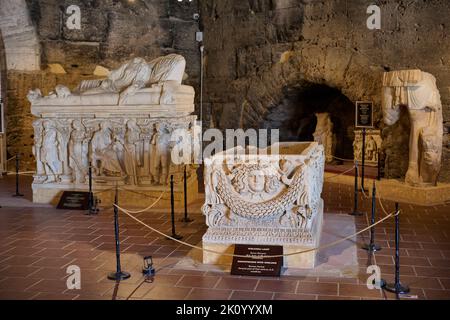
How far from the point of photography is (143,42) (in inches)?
581

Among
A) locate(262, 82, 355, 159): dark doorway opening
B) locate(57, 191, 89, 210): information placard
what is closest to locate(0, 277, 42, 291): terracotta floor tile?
locate(57, 191, 89, 210): information placard

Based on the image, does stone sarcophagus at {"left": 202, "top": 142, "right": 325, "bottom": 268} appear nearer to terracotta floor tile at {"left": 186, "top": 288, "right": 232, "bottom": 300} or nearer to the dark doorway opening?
terracotta floor tile at {"left": 186, "top": 288, "right": 232, "bottom": 300}

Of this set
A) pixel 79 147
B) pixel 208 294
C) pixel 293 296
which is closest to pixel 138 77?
pixel 79 147

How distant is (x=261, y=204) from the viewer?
5762 millimetres

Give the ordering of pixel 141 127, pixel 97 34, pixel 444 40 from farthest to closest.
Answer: pixel 97 34, pixel 444 40, pixel 141 127

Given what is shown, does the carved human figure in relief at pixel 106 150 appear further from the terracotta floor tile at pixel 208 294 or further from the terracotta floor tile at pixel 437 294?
the terracotta floor tile at pixel 437 294

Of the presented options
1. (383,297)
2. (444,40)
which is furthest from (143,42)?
(383,297)

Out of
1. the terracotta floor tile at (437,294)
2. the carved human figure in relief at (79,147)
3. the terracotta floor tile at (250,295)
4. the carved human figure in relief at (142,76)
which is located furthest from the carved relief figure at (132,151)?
the terracotta floor tile at (437,294)

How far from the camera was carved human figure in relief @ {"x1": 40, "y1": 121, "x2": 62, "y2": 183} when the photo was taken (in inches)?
367

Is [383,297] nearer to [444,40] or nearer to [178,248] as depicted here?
[178,248]

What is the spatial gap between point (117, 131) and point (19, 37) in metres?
5.90

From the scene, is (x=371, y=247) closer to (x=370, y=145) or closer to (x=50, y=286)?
(x=50, y=286)

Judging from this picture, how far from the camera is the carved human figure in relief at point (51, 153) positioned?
9.31 metres

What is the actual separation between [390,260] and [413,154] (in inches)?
149
